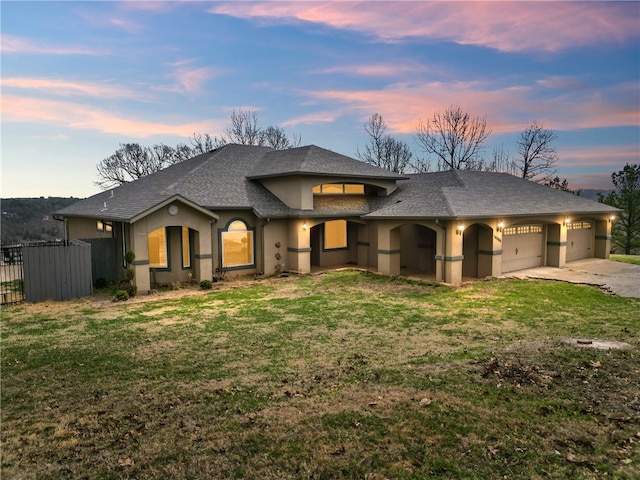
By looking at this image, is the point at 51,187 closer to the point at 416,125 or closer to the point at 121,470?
the point at 416,125

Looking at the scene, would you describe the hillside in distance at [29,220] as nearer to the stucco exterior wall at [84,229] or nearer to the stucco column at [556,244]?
the stucco exterior wall at [84,229]

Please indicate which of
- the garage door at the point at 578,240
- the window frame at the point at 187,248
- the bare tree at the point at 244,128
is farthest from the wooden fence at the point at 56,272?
the bare tree at the point at 244,128

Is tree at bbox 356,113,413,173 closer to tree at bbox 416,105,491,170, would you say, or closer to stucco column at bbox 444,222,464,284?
tree at bbox 416,105,491,170

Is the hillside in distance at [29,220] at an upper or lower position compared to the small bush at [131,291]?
upper

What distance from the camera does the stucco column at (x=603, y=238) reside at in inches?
949

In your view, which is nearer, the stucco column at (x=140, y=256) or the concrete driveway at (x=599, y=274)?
the stucco column at (x=140, y=256)

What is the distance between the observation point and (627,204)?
98.7 feet

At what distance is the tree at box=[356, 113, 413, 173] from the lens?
45.3 meters

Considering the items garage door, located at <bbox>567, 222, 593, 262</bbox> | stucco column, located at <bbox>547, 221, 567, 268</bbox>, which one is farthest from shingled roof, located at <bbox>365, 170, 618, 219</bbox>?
garage door, located at <bbox>567, 222, 593, 262</bbox>

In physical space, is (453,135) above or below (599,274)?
above

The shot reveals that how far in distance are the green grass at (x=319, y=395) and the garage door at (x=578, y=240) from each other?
1206 centimetres

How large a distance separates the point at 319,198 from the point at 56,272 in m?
12.3

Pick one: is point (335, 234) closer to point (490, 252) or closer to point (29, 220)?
point (490, 252)

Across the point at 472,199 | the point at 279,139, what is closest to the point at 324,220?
the point at 472,199
